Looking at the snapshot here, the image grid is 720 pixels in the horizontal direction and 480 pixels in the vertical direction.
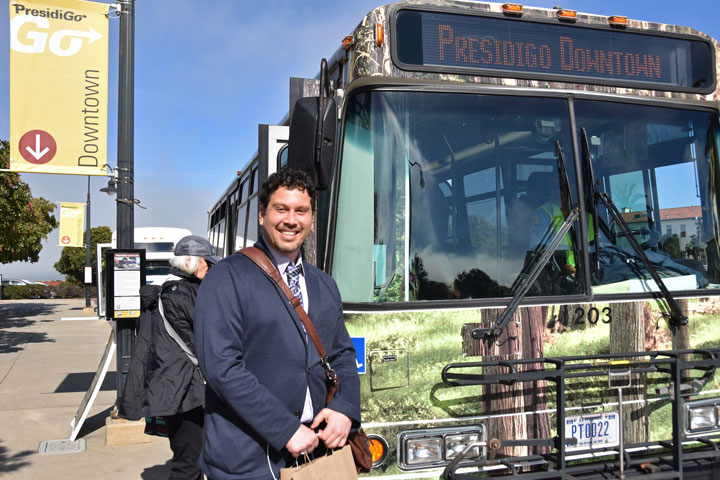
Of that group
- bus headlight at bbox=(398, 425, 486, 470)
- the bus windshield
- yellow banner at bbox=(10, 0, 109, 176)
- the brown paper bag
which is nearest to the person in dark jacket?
the bus windshield

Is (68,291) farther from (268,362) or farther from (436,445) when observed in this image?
(268,362)

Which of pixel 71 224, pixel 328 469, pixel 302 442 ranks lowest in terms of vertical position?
pixel 328 469

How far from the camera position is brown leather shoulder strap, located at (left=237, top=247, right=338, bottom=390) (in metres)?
2.48

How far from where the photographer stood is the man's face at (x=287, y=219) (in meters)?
2.56

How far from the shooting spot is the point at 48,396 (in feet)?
31.1

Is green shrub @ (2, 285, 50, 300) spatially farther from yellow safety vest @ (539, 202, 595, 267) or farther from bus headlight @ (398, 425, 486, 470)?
yellow safety vest @ (539, 202, 595, 267)

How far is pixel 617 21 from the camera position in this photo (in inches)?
157

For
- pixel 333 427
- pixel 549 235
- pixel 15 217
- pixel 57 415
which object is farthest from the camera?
pixel 15 217

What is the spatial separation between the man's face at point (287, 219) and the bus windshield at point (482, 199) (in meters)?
0.93

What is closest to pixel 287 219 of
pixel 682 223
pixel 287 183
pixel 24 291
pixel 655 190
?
pixel 287 183

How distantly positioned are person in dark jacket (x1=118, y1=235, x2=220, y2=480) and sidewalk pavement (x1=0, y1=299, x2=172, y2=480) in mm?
1994

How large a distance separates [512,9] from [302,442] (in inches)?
108

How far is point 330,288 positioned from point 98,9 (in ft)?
18.8

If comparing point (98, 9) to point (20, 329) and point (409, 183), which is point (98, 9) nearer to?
point (409, 183)
